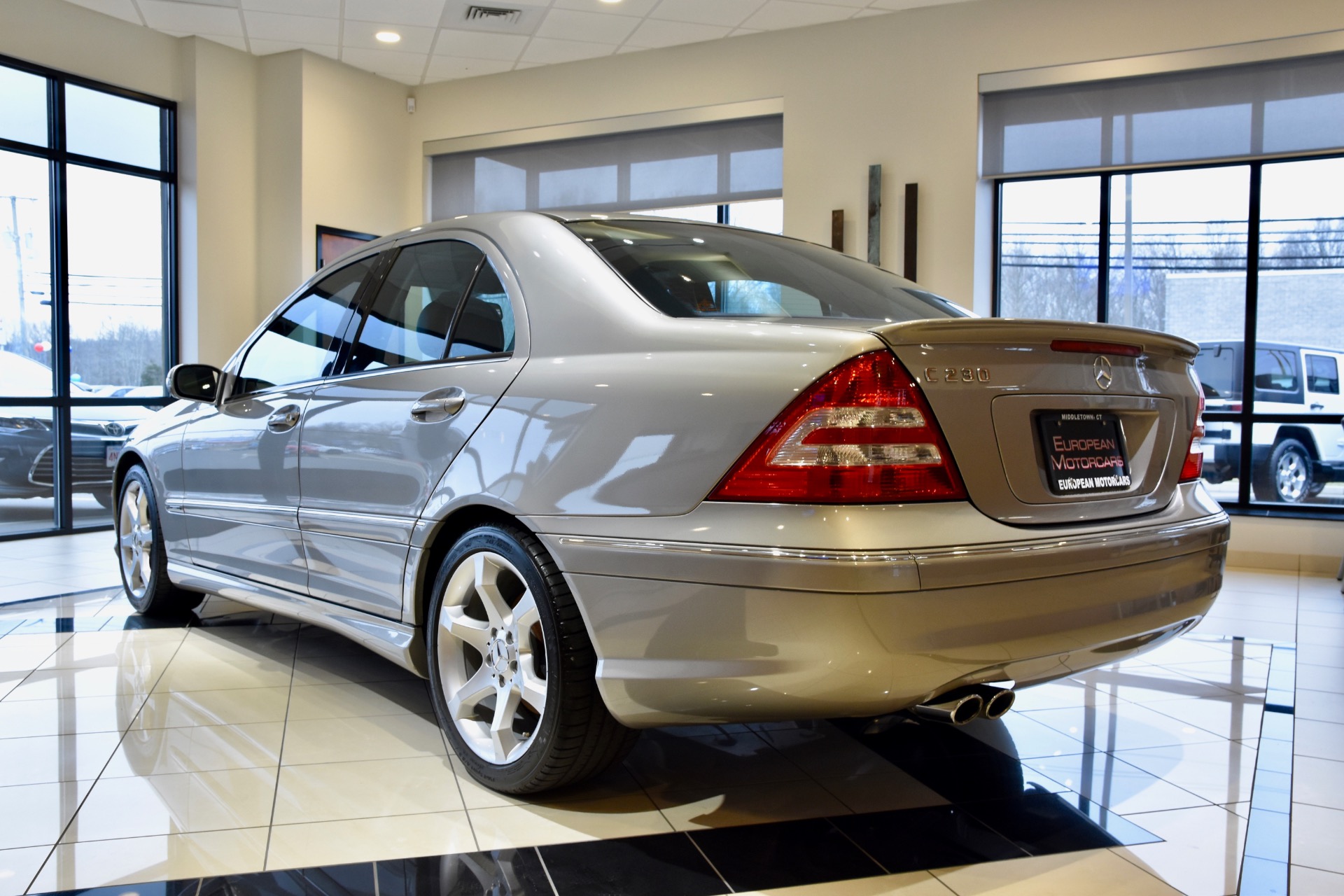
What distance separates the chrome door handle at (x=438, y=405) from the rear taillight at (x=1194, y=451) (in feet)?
4.56

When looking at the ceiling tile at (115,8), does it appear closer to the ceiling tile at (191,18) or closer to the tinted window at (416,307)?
the ceiling tile at (191,18)

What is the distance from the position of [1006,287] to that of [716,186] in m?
2.12

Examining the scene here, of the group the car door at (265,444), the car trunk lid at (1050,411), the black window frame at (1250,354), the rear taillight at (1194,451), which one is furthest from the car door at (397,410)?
the black window frame at (1250,354)

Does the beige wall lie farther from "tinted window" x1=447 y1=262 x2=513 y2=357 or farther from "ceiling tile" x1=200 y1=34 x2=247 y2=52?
"tinted window" x1=447 y1=262 x2=513 y2=357

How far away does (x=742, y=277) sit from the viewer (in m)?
2.04

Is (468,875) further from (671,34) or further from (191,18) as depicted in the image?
(191,18)

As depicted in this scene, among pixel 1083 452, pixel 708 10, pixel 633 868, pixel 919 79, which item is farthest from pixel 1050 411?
pixel 708 10

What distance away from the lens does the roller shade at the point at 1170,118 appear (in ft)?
18.2

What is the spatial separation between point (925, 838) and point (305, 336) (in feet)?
6.38

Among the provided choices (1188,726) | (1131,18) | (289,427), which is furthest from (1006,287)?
(289,427)

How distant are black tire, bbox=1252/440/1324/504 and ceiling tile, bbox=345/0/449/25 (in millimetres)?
5754

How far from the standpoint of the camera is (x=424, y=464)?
2047mm

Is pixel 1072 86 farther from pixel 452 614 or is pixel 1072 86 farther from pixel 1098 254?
pixel 452 614

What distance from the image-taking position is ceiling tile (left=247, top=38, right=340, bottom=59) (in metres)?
7.00
